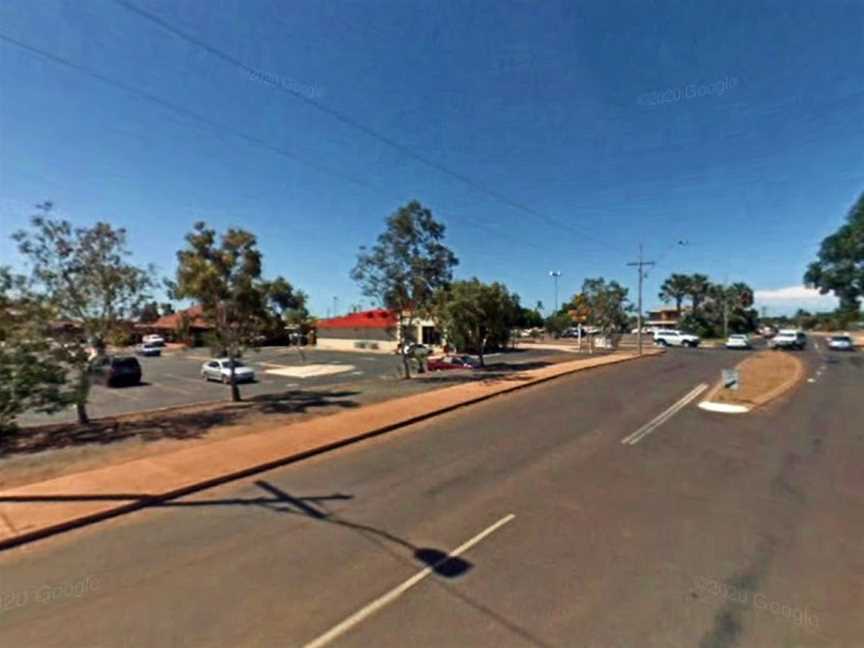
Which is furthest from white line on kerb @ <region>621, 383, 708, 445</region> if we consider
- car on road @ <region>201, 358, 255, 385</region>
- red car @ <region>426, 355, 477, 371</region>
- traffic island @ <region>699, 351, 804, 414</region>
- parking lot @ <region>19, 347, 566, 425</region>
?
car on road @ <region>201, 358, 255, 385</region>

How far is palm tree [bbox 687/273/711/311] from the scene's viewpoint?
280ft

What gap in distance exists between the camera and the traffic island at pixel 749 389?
1348 cm

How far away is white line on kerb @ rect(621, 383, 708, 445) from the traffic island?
1.69ft

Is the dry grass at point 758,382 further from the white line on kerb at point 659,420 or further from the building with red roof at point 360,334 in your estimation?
the building with red roof at point 360,334

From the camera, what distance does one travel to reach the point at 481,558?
15.3 ft

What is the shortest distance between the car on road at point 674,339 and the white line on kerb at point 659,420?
3950 cm

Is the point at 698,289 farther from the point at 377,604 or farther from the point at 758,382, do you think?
the point at 377,604

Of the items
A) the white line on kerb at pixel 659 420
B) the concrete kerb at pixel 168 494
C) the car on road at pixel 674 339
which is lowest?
the concrete kerb at pixel 168 494

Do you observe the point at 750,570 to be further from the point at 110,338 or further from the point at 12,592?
the point at 110,338

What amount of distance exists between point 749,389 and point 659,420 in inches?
301

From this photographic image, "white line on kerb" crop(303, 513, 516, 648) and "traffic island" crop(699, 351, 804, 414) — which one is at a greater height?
"traffic island" crop(699, 351, 804, 414)

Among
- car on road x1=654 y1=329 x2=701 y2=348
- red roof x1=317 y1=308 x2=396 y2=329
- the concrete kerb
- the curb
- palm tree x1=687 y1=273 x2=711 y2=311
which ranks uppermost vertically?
palm tree x1=687 y1=273 x2=711 y2=311

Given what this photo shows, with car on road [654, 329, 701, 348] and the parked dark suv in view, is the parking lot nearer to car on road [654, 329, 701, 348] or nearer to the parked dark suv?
the parked dark suv

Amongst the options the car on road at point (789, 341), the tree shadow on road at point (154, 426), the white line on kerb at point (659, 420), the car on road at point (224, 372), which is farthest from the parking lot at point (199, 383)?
the car on road at point (789, 341)
